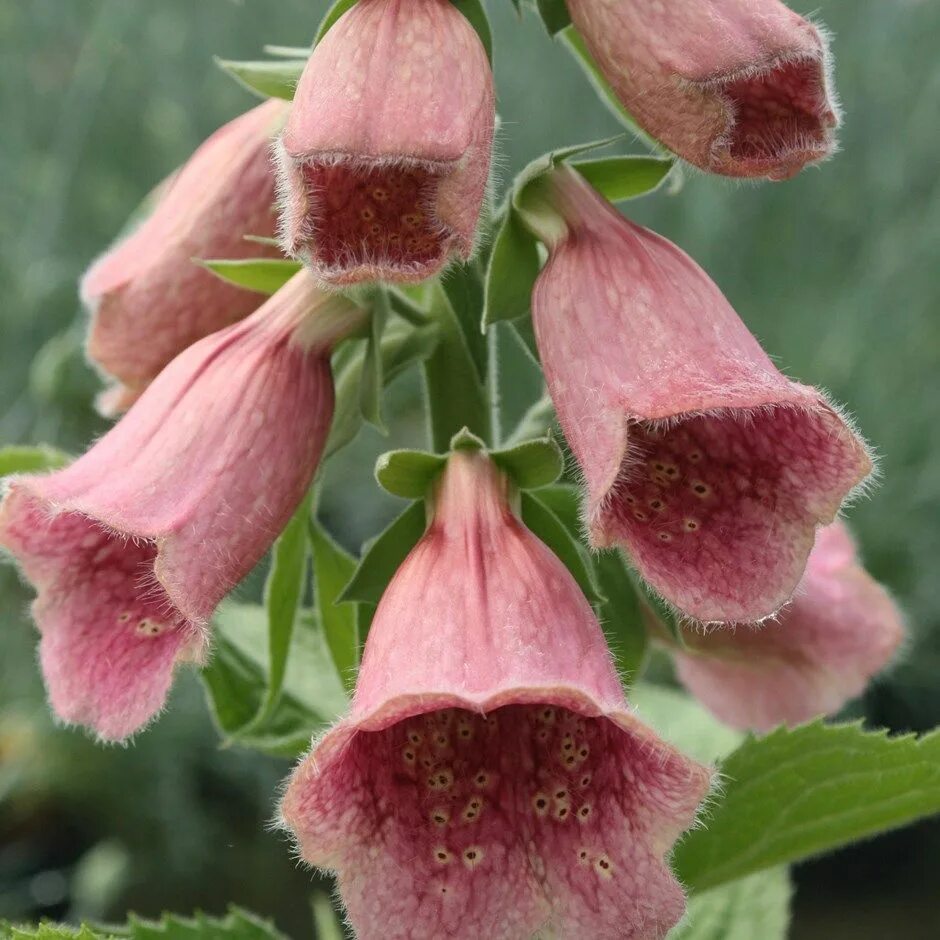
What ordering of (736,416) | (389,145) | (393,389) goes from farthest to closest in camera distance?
1. (393,389)
2. (736,416)
3. (389,145)

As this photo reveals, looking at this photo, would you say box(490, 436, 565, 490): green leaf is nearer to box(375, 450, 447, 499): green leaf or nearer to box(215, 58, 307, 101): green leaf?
box(375, 450, 447, 499): green leaf

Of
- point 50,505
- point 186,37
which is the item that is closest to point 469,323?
point 50,505

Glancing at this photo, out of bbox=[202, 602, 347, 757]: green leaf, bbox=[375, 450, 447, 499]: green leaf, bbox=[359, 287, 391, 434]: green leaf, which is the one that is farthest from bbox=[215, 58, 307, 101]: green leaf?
bbox=[202, 602, 347, 757]: green leaf

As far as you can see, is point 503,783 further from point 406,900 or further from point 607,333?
point 607,333

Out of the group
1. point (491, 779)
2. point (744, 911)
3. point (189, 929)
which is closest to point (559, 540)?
point (491, 779)

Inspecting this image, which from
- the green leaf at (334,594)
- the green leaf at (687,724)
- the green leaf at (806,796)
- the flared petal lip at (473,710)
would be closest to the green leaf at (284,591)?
the green leaf at (334,594)

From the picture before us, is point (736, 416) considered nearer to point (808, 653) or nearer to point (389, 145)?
point (389, 145)
